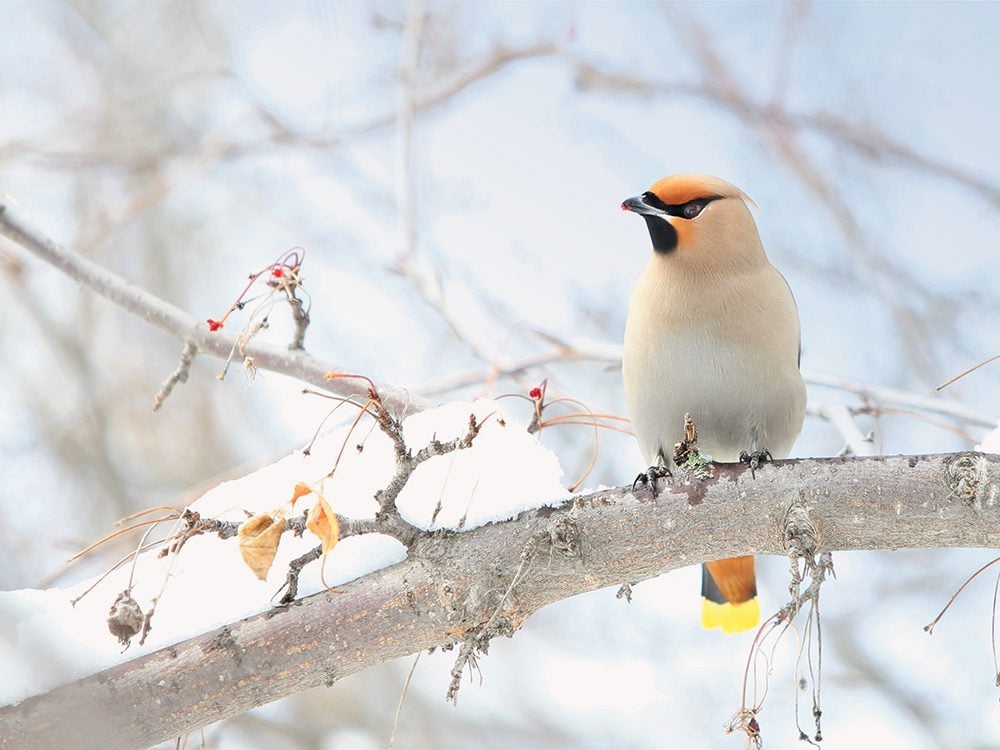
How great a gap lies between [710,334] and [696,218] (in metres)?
0.39

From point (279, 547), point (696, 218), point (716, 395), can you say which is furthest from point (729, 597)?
point (279, 547)

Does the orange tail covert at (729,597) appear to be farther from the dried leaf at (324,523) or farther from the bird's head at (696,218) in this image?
the dried leaf at (324,523)

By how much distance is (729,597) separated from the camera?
388cm

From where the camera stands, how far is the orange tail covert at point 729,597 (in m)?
3.76

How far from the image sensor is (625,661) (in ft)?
23.8

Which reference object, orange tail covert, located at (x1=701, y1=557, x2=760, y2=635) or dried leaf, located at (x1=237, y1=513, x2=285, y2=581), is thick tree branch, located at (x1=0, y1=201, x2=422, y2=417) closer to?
dried leaf, located at (x1=237, y1=513, x2=285, y2=581)

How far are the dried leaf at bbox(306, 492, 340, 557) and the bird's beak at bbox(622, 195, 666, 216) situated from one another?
1793mm

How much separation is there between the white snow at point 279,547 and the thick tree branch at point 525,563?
0.05 metres

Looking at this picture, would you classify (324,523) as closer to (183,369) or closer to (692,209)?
(183,369)

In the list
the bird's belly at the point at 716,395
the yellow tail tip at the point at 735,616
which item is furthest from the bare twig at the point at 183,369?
the yellow tail tip at the point at 735,616

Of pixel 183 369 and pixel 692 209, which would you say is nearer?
pixel 183 369

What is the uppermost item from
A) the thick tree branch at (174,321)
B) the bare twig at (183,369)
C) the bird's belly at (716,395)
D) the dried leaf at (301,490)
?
the bird's belly at (716,395)

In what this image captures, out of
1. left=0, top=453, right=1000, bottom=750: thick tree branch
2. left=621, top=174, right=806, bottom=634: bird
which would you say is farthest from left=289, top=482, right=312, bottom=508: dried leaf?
left=621, top=174, right=806, bottom=634: bird

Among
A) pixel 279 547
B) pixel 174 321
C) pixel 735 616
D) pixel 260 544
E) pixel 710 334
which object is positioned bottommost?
pixel 260 544
